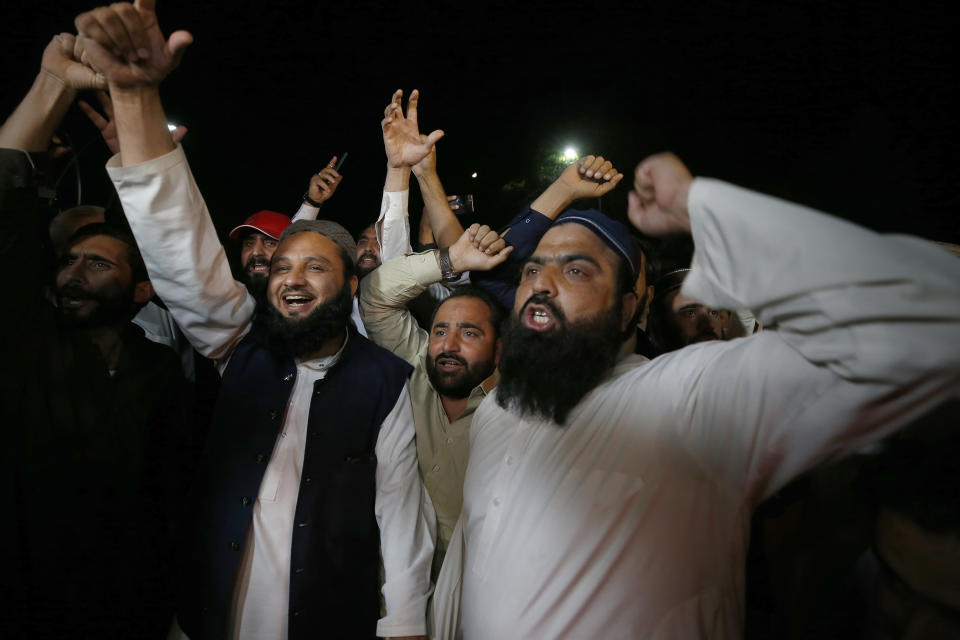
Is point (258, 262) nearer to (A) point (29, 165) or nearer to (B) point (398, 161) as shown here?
(B) point (398, 161)

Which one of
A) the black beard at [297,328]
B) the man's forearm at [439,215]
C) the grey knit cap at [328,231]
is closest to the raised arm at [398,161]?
the man's forearm at [439,215]

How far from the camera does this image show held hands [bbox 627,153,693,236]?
1050 mm

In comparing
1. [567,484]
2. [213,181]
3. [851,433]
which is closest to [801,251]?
[851,433]

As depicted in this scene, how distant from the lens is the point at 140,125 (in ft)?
5.18

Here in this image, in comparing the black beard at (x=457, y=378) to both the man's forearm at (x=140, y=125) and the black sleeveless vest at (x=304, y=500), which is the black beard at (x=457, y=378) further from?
the man's forearm at (x=140, y=125)

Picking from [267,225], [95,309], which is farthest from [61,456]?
[267,225]

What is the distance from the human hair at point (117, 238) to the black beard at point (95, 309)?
15 centimetres

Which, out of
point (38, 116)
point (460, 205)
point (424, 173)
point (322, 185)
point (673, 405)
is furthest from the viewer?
point (322, 185)

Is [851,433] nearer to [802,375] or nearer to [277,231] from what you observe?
[802,375]

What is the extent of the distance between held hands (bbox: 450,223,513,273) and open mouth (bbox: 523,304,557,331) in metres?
0.60

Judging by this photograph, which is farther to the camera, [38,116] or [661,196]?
[38,116]

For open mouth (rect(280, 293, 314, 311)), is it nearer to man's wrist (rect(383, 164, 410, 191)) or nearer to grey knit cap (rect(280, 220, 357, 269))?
grey knit cap (rect(280, 220, 357, 269))

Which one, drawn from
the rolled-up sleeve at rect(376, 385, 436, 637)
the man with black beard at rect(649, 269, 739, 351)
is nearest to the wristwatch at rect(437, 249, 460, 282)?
the rolled-up sleeve at rect(376, 385, 436, 637)

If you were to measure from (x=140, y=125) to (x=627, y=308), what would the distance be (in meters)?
1.96
